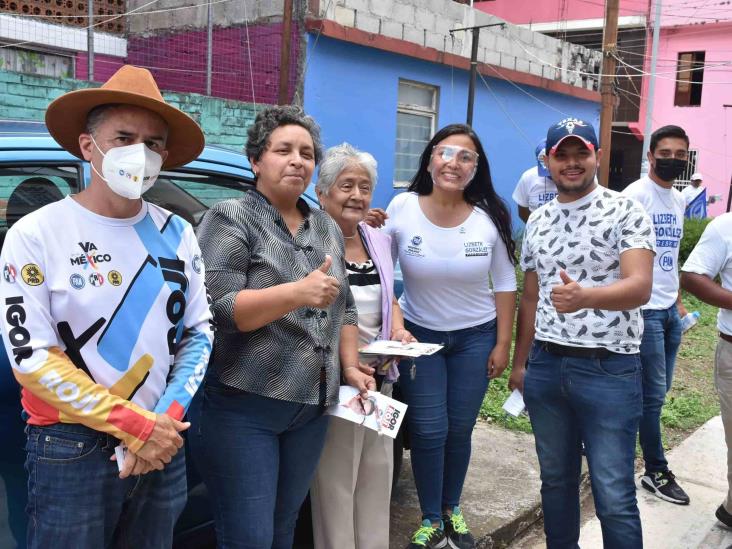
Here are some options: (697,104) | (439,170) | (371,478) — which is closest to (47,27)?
(439,170)

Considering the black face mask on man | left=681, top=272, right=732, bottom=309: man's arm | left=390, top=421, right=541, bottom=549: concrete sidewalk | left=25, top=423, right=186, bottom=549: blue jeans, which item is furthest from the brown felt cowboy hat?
the black face mask on man

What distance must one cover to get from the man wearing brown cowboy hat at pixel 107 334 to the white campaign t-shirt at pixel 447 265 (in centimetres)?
137

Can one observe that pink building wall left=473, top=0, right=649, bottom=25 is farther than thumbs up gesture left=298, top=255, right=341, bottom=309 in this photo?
Yes

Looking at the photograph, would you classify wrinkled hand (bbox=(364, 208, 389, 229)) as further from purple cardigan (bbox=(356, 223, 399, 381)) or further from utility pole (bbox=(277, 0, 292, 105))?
utility pole (bbox=(277, 0, 292, 105))

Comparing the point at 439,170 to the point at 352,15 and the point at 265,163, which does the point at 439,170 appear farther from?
the point at 352,15

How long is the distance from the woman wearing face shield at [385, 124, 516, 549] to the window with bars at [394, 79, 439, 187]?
8.26 metres

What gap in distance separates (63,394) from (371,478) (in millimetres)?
1490

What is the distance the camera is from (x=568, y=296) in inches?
99.5

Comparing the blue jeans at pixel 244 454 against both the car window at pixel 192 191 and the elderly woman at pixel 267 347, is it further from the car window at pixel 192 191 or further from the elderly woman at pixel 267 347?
the car window at pixel 192 191

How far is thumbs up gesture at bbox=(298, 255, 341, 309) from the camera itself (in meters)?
2.17

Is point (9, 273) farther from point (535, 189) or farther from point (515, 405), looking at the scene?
point (535, 189)

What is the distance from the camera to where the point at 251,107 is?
9.21 metres

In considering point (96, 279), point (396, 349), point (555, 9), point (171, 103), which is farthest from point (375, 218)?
point (555, 9)

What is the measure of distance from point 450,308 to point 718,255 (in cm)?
137
